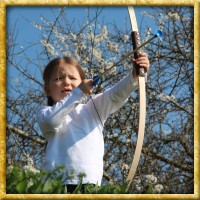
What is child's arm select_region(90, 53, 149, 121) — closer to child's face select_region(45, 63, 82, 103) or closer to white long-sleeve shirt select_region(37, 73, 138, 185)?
white long-sleeve shirt select_region(37, 73, 138, 185)

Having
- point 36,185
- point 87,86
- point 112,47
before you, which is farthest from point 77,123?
point 112,47

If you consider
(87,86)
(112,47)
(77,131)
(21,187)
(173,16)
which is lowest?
(21,187)

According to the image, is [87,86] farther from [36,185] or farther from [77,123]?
[36,185]

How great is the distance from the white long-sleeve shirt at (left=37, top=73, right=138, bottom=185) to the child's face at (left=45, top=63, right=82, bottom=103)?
0.36 feet

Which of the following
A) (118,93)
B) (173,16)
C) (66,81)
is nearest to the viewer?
(118,93)

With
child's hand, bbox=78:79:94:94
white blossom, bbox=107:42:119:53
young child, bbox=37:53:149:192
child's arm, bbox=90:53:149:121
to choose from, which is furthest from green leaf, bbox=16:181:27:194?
white blossom, bbox=107:42:119:53

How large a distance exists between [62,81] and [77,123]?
0.78 feet

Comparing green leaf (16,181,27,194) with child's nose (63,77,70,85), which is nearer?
green leaf (16,181,27,194)

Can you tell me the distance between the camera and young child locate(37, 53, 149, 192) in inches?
81.7

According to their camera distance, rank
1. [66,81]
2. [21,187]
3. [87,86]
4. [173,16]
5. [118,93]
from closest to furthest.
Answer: [21,187], [87,86], [118,93], [66,81], [173,16]

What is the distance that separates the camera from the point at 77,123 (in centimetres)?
218

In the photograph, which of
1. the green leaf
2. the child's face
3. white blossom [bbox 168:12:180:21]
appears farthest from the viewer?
white blossom [bbox 168:12:180:21]

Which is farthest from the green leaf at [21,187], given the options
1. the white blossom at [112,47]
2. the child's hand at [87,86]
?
the white blossom at [112,47]

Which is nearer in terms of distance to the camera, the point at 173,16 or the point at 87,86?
the point at 87,86
